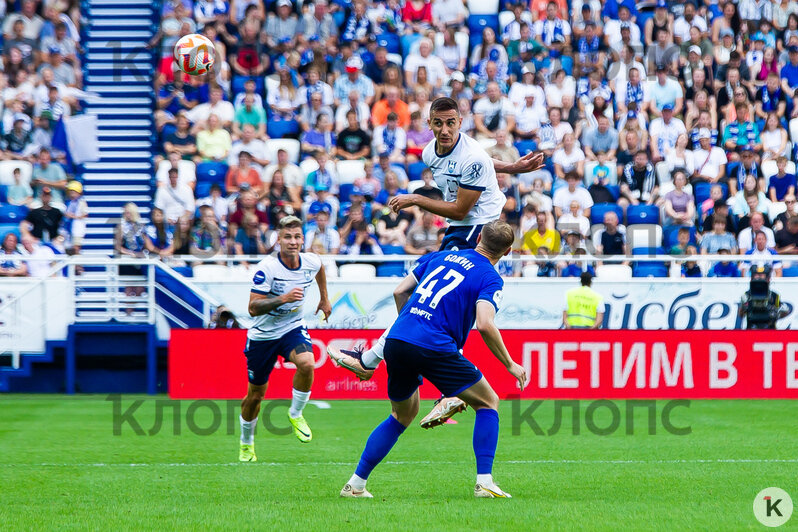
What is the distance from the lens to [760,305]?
1675cm

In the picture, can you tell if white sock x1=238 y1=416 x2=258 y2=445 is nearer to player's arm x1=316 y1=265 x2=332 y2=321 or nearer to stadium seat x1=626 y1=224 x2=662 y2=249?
player's arm x1=316 y1=265 x2=332 y2=321

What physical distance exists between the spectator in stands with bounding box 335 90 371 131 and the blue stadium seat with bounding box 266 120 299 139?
77 centimetres

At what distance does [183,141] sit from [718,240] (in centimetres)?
944

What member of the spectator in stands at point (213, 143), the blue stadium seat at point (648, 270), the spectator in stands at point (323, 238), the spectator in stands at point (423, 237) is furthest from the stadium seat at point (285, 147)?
the blue stadium seat at point (648, 270)

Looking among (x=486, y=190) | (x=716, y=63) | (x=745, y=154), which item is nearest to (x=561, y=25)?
(x=716, y=63)

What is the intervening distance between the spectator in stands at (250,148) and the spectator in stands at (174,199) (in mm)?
1128

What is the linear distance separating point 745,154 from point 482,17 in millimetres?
6183

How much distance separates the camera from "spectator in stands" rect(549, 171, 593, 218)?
18.4 metres

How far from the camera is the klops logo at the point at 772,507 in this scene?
6.70m

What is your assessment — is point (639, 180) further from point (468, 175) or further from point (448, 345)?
point (448, 345)

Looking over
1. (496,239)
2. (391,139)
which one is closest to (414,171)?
(391,139)

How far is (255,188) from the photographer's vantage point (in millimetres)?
18781

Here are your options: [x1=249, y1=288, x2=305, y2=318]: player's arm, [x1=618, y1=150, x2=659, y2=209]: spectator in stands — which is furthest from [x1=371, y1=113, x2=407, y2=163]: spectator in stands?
[x1=249, y1=288, x2=305, y2=318]: player's arm

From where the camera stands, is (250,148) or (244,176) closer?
(244,176)
